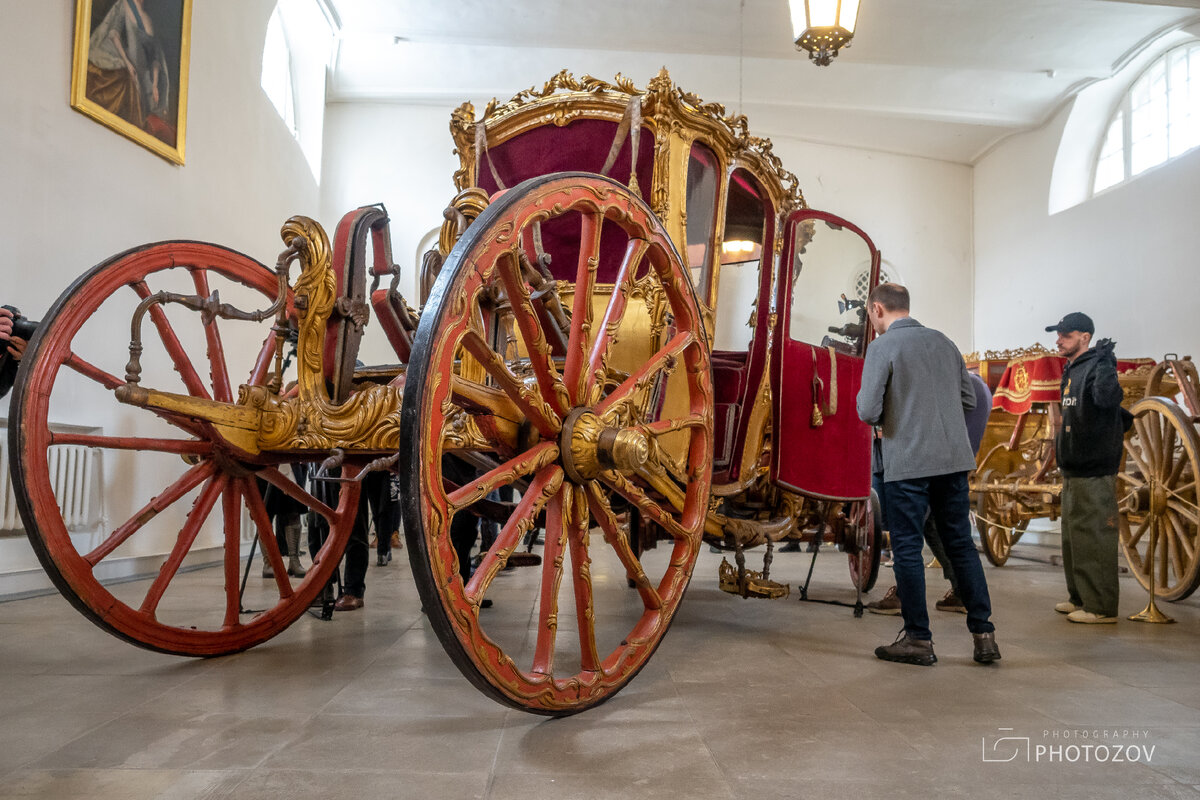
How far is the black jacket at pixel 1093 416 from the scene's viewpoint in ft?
14.3

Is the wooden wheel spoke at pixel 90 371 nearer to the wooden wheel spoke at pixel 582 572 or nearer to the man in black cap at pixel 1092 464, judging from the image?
the wooden wheel spoke at pixel 582 572

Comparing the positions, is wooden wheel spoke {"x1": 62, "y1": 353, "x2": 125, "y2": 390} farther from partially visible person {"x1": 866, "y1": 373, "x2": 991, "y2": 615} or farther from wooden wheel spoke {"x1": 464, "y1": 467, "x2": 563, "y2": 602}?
partially visible person {"x1": 866, "y1": 373, "x2": 991, "y2": 615}

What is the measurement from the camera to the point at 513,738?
223 cm

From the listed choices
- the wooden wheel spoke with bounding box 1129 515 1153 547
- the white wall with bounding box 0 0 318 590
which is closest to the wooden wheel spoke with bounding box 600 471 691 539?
the wooden wheel spoke with bounding box 1129 515 1153 547

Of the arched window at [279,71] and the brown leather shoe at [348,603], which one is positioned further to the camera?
the arched window at [279,71]

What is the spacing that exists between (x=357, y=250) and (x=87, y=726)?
1636 mm

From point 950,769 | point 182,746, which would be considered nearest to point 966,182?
point 950,769

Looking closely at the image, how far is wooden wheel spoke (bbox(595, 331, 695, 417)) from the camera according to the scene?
8.19 feet

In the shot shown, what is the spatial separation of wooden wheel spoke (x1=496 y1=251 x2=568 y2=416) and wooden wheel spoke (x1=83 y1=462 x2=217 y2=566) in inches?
56.6

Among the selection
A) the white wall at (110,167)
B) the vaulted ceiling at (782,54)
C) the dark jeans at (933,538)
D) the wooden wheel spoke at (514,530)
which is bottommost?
the dark jeans at (933,538)

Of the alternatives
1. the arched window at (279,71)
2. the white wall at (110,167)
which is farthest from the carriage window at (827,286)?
the arched window at (279,71)

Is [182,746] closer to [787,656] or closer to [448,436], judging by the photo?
[448,436]

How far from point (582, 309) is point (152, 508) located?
170 centimetres

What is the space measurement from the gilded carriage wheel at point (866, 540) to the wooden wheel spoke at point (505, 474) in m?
2.69
